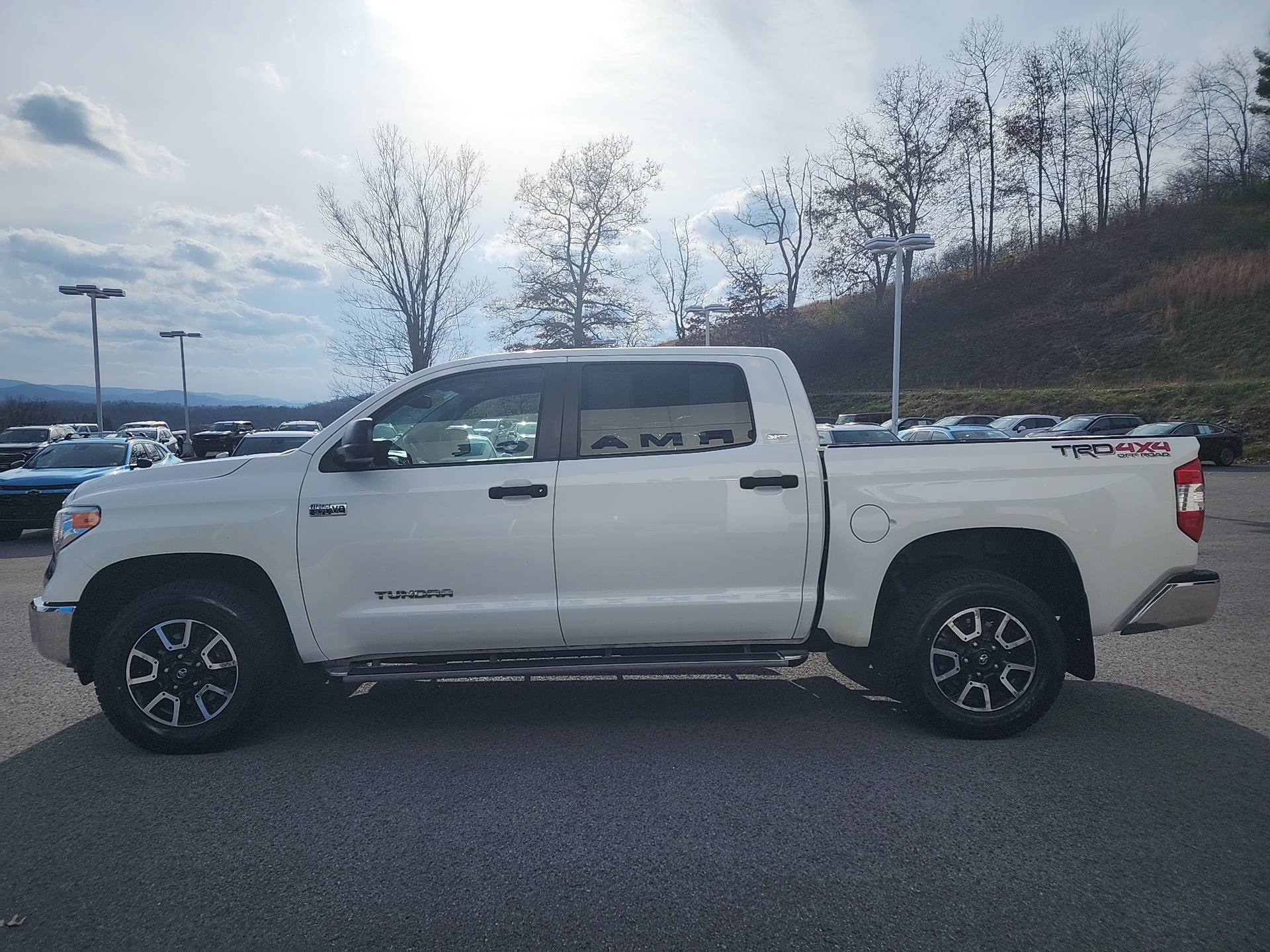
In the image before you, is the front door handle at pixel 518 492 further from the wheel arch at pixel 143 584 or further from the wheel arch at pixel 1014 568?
the wheel arch at pixel 1014 568

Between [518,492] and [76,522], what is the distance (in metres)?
2.33

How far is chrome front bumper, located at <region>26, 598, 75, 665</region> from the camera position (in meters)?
4.32

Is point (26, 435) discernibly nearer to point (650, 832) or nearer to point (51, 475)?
point (51, 475)

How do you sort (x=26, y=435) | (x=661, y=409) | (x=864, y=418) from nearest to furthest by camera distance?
1. (x=661, y=409)
2. (x=26, y=435)
3. (x=864, y=418)

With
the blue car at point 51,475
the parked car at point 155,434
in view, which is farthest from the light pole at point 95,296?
the blue car at point 51,475

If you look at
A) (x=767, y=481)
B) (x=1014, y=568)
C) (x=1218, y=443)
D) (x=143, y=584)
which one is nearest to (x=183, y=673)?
(x=143, y=584)

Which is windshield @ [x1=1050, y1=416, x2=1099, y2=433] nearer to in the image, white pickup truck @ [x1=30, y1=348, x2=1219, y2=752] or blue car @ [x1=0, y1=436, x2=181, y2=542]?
white pickup truck @ [x1=30, y1=348, x2=1219, y2=752]

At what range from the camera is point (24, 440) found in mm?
30906

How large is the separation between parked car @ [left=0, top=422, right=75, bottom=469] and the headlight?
2370cm

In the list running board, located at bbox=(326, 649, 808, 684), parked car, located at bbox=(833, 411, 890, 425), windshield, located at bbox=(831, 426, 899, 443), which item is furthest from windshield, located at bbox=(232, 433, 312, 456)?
parked car, located at bbox=(833, 411, 890, 425)

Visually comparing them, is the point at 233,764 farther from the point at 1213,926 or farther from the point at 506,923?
the point at 1213,926

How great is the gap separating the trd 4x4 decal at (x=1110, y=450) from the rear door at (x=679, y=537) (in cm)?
143

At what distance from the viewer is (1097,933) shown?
2.71 metres

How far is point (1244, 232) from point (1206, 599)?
53.9m
